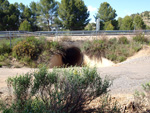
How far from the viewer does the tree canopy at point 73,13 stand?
3869cm

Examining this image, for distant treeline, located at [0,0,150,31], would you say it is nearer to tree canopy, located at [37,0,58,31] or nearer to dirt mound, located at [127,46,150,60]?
tree canopy, located at [37,0,58,31]

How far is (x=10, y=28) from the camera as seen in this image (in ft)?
135

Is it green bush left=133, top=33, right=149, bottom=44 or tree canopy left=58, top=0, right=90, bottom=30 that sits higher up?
tree canopy left=58, top=0, right=90, bottom=30

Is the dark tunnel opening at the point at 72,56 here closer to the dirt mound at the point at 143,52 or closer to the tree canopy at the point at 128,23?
the dirt mound at the point at 143,52

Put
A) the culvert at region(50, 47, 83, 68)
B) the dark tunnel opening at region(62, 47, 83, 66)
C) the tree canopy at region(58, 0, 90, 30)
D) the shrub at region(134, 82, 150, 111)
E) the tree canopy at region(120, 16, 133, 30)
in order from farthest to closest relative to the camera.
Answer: the tree canopy at region(120, 16, 133, 30)
the tree canopy at region(58, 0, 90, 30)
the dark tunnel opening at region(62, 47, 83, 66)
the culvert at region(50, 47, 83, 68)
the shrub at region(134, 82, 150, 111)

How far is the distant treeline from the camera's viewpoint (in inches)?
1533

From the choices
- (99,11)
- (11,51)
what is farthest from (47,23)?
(11,51)

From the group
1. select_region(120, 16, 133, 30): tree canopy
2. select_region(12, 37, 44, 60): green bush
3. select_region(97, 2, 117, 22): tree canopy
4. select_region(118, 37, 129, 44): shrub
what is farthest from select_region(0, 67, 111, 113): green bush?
select_region(97, 2, 117, 22): tree canopy

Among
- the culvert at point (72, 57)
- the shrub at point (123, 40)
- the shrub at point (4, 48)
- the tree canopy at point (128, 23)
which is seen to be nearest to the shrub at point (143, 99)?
the shrub at point (4, 48)

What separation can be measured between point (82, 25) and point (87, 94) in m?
37.0

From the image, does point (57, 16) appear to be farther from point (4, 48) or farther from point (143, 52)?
point (143, 52)

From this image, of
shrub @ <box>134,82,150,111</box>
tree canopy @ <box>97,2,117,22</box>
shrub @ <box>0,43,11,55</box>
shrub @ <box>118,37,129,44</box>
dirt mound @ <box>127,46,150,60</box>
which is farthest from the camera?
tree canopy @ <box>97,2,117,22</box>

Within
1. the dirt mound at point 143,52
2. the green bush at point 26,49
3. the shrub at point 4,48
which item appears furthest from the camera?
the dirt mound at point 143,52

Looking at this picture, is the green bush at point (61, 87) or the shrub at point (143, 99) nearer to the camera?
the green bush at point (61, 87)
